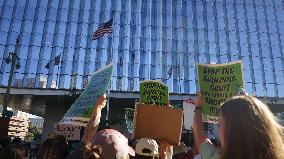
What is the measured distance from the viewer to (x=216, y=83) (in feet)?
21.0

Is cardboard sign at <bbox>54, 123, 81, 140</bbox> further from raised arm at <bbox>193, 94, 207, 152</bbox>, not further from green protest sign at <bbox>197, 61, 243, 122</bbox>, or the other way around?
raised arm at <bbox>193, 94, 207, 152</bbox>

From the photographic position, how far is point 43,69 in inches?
2285

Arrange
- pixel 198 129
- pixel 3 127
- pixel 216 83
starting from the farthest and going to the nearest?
pixel 3 127
pixel 216 83
pixel 198 129

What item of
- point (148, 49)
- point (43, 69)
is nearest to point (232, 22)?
point (148, 49)

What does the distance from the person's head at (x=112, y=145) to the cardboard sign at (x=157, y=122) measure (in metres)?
2.76

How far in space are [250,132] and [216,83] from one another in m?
3.59

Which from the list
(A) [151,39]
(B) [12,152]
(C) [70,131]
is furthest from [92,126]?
(A) [151,39]

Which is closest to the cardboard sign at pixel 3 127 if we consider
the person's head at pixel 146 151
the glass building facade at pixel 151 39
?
the person's head at pixel 146 151

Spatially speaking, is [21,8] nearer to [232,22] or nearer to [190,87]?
[190,87]

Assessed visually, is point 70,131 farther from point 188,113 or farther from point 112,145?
point 112,145

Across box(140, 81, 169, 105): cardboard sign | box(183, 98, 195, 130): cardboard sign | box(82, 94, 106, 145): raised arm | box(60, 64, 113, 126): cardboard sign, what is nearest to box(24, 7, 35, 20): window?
box(140, 81, 169, 105): cardboard sign

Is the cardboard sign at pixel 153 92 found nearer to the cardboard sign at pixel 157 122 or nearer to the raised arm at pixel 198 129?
the cardboard sign at pixel 157 122

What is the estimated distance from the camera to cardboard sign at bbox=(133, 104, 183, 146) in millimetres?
6277

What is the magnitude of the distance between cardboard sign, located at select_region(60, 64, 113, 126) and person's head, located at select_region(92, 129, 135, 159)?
3.03 meters
